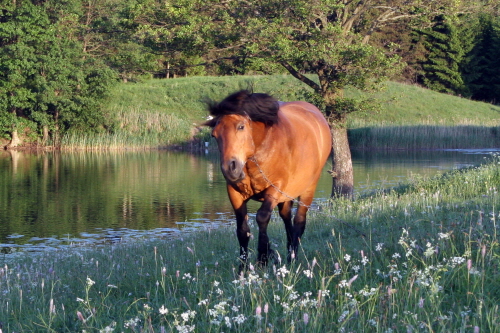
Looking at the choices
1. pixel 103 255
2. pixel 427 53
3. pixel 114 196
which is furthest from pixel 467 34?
pixel 103 255

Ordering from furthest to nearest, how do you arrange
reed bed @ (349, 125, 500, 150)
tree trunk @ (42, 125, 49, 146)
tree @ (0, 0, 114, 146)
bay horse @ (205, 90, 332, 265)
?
tree trunk @ (42, 125, 49, 146) < tree @ (0, 0, 114, 146) < reed bed @ (349, 125, 500, 150) < bay horse @ (205, 90, 332, 265)

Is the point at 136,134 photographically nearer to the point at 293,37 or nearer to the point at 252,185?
the point at 293,37

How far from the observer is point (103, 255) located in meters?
10.2

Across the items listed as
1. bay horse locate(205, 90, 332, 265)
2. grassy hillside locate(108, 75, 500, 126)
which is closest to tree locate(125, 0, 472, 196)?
bay horse locate(205, 90, 332, 265)

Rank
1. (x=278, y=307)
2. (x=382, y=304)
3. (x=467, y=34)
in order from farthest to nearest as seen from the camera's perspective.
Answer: (x=467, y=34) < (x=278, y=307) < (x=382, y=304)

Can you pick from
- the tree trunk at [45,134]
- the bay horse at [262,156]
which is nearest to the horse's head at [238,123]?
the bay horse at [262,156]

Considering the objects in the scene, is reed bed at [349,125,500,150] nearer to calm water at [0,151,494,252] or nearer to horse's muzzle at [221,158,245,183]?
calm water at [0,151,494,252]

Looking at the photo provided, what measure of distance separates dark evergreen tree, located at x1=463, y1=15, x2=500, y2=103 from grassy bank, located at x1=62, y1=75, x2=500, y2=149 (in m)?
11.6

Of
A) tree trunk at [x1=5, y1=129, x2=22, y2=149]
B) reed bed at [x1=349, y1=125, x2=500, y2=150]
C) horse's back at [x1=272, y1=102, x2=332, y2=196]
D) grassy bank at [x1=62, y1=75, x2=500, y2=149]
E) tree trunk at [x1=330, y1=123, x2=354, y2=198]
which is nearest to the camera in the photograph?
horse's back at [x1=272, y1=102, x2=332, y2=196]

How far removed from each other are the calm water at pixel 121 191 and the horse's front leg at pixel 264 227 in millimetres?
8374

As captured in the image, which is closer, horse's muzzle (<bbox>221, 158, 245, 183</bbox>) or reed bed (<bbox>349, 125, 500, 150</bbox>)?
horse's muzzle (<bbox>221, 158, 245, 183</bbox>)

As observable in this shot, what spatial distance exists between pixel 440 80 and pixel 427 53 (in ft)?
15.3

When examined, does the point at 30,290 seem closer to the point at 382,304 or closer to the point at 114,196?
the point at 382,304

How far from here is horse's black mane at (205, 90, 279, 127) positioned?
20.2 ft
